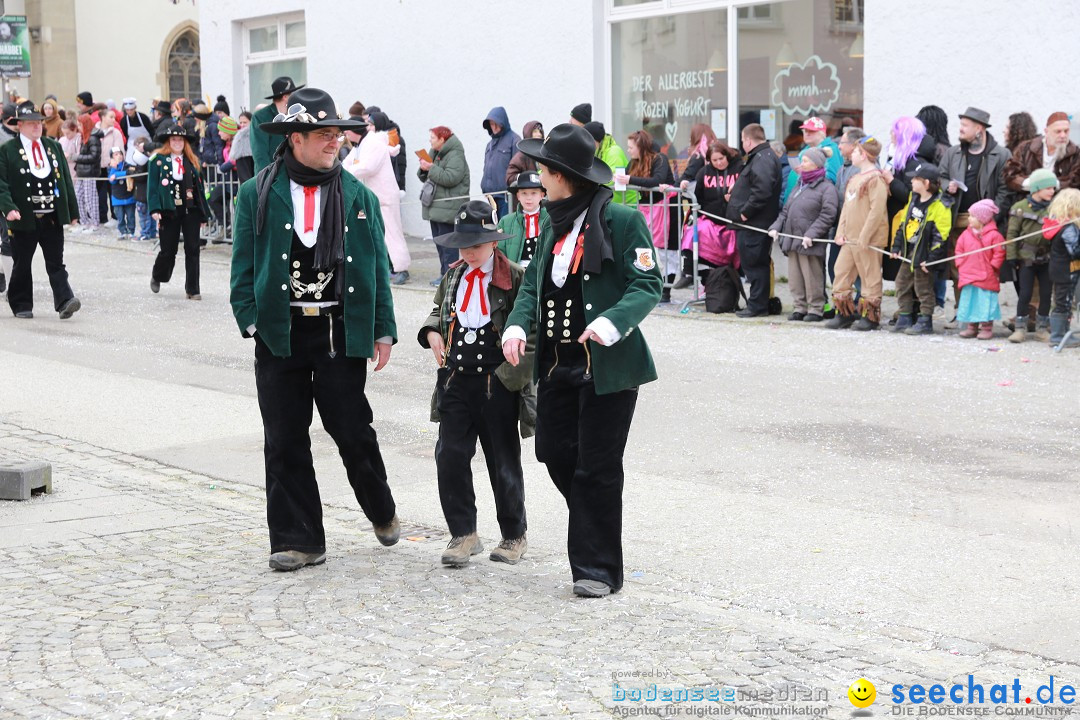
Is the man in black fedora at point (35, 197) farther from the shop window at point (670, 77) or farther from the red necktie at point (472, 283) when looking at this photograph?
the red necktie at point (472, 283)

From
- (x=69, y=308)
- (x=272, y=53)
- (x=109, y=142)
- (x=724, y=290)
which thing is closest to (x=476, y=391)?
(x=724, y=290)

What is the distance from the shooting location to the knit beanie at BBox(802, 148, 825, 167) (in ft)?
46.1

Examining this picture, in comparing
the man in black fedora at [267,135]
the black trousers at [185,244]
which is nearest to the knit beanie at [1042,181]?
the man in black fedora at [267,135]

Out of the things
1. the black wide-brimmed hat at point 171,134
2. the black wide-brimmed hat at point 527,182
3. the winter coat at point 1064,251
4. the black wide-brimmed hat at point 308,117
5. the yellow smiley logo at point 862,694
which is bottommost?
the yellow smiley logo at point 862,694

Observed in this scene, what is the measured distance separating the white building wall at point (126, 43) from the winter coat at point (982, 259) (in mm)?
34461

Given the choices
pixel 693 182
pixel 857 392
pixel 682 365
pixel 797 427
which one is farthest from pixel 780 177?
pixel 797 427

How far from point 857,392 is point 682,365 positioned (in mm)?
1785

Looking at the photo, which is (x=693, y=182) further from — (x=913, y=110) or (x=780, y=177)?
(x=913, y=110)

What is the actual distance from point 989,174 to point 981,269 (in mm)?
962

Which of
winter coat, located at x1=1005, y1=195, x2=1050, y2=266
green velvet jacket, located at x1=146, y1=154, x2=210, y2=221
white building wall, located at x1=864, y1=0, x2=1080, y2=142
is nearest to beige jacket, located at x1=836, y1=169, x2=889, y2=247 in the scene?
winter coat, located at x1=1005, y1=195, x2=1050, y2=266

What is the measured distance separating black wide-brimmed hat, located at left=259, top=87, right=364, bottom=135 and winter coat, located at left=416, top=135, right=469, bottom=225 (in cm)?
1108

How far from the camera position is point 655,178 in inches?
627

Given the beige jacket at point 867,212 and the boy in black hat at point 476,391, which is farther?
the beige jacket at point 867,212

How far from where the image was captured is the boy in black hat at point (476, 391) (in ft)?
21.6
